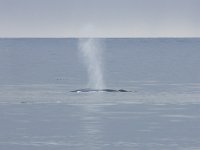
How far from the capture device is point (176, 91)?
84.3 metres

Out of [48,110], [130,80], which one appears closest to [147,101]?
[48,110]

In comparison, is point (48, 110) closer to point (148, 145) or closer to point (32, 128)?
point (32, 128)

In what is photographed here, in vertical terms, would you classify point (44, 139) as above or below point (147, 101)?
below

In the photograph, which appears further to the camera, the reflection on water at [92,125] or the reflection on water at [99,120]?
the reflection on water at [99,120]

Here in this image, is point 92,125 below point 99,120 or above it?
below

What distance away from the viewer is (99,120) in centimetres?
6156

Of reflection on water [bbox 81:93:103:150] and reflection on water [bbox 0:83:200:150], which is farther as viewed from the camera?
reflection on water [bbox 0:83:200:150]

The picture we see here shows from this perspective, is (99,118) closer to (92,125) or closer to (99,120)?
(99,120)

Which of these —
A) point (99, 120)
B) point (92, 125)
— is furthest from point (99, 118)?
point (92, 125)

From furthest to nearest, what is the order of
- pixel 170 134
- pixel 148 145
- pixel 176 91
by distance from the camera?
pixel 176 91 → pixel 170 134 → pixel 148 145

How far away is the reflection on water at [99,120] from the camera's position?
173 feet

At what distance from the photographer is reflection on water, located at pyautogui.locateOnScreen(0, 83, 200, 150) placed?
5275 cm

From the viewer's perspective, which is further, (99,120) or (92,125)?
(99,120)

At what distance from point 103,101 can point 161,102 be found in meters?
3.23
